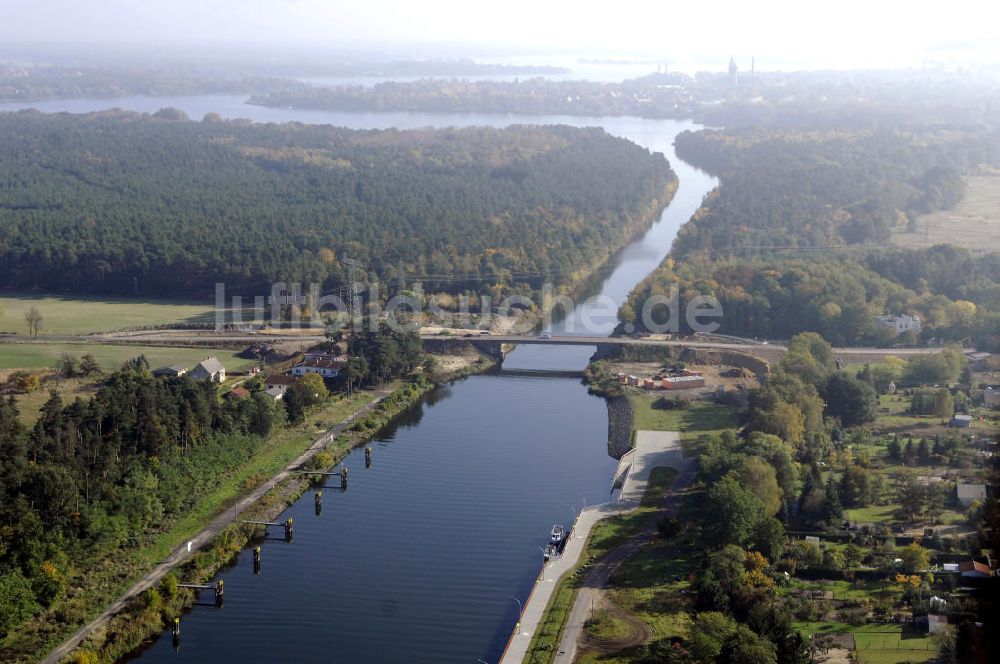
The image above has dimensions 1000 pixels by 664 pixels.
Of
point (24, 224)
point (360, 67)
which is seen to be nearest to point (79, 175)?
point (24, 224)

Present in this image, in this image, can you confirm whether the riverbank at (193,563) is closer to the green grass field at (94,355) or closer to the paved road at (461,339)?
the green grass field at (94,355)

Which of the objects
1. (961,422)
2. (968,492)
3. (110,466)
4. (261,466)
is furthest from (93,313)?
(968,492)

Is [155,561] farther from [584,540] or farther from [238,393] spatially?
[238,393]

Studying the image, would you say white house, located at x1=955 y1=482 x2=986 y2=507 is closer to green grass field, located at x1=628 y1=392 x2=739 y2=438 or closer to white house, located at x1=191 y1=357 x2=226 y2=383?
green grass field, located at x1=628 y1=392 x2=739 y2=438

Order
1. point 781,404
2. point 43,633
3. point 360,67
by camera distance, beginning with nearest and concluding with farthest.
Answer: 1. point 43,633
2. point 781,404
3. point 360,67

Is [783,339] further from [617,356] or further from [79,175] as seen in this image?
[79,175]
